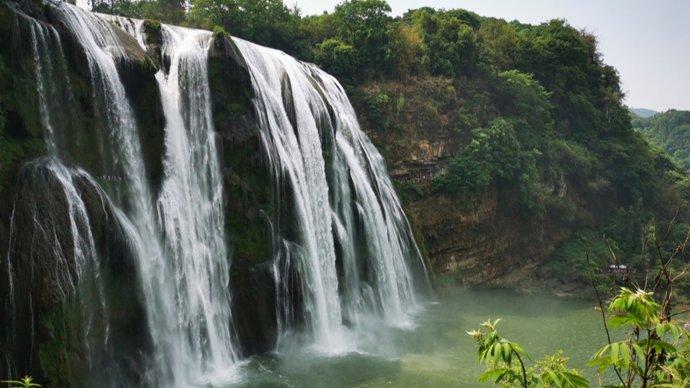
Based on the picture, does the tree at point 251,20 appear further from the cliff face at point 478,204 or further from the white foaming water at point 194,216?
the white foaming water at point 194,216

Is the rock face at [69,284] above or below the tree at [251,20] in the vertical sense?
below

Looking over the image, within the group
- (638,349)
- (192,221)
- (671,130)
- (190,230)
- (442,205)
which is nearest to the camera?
(638,349)

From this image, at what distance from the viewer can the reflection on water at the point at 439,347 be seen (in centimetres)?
1282

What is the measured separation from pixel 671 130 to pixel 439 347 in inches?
3690

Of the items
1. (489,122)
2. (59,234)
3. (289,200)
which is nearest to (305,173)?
(289,200)

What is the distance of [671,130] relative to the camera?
301ft

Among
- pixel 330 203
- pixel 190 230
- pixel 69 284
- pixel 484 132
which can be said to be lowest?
pixel 69 284

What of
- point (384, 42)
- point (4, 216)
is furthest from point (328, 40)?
point (4, 216)

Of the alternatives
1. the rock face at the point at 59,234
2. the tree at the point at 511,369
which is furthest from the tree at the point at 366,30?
the tree at the point at 511,369

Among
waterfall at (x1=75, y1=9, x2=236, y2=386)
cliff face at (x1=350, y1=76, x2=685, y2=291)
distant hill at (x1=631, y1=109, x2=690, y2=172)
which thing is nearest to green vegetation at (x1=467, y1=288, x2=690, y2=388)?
waterfall at (x1=75, y1=9, x2=236, y2=386)

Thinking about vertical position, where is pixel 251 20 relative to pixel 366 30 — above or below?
above

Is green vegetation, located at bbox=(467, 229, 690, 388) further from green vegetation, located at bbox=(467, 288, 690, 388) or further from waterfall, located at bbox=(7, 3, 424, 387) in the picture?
waterfall, located at bbox=(7, 3, 424, 387)

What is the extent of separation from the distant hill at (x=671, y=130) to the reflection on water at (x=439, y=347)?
72119 mm

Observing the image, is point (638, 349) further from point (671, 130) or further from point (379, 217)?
point (671, 130)
